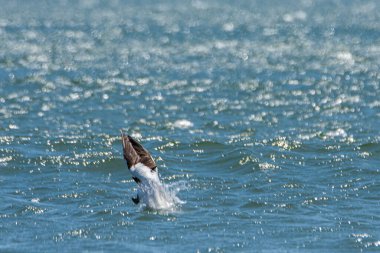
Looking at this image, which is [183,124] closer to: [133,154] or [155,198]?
[155,198]

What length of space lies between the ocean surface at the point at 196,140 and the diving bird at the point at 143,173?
15 cm

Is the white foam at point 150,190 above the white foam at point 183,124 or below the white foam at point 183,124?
below

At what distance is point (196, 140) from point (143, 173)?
19.1ft

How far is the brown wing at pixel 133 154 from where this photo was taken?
13.4 m

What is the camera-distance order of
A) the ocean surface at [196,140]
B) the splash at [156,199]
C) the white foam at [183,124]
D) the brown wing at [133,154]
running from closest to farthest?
the ocean surface at [196,140] → the brown wing at [133,154] → the splash at [156,199] → the white foam at [183,124]

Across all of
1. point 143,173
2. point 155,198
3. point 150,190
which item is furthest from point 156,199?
point 143,173

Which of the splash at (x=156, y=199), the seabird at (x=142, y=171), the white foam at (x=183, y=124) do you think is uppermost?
the white foam at (x=183, y=124)

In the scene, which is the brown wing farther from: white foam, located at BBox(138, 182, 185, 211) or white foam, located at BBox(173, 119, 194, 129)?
white foam, located at BBox(173, 119, 194, 129)

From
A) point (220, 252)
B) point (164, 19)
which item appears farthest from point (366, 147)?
point (164, 19)

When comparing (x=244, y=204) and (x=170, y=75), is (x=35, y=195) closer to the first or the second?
(x=244, y=204)

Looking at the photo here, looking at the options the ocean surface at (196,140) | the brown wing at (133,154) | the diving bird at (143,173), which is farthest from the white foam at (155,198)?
the brown wing at (133,154)

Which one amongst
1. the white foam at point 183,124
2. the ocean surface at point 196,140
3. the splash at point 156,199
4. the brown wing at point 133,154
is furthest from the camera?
the white foam at point 183,124

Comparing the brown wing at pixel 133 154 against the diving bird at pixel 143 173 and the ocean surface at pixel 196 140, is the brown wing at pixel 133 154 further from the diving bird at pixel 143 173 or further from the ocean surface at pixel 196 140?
the ocean surface at pixel 196 140

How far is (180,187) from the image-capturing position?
15.3 meters
